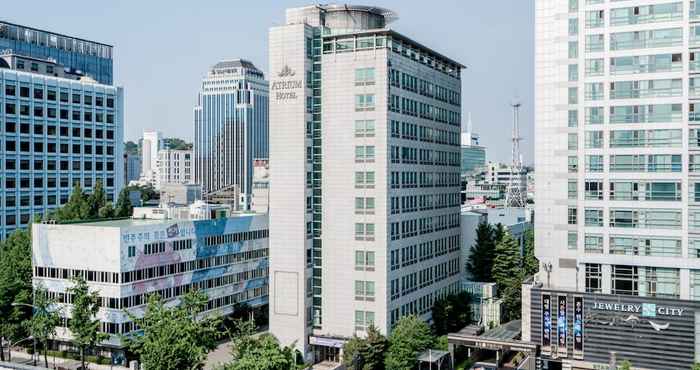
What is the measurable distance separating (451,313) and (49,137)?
73883mm

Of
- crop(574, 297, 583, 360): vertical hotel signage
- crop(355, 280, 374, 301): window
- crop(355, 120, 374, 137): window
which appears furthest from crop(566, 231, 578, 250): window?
crop(355, 120, 374, 137): window

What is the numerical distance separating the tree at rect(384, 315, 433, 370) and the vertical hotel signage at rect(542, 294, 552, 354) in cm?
1033

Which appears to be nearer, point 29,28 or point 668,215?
point 668,215

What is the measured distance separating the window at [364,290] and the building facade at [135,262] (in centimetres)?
1877

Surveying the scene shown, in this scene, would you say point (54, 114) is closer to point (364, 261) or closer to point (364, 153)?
point (364, 153)

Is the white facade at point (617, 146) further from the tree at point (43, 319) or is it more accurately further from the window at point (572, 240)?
the tree at point (43, 319)

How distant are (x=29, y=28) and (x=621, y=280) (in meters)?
134

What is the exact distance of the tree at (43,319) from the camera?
6203 centimetres

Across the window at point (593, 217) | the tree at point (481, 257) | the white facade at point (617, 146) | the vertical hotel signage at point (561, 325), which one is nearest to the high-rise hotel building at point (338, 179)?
the white facade at point (617, 146)

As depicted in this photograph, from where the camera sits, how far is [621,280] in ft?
198

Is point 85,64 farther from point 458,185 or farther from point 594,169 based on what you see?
point 594,169

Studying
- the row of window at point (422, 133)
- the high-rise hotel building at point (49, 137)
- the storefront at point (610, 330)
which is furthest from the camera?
the high-rise hotel building at point (49, 137)

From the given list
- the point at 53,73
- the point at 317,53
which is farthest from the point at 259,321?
the point at 53,73

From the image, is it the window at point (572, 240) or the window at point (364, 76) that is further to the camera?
the window at point (364, 76)
